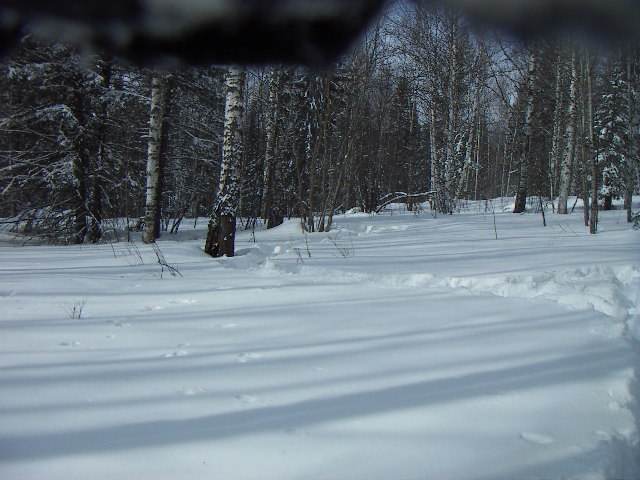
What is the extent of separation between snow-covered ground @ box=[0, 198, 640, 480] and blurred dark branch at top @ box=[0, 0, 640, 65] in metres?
1.27

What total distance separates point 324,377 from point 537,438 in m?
0.91

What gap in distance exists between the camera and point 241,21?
1.65 feet

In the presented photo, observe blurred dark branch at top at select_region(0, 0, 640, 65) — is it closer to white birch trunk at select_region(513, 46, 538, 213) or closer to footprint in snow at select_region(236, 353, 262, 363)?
footprint in snow at select_region(236, 353, 262, 363)

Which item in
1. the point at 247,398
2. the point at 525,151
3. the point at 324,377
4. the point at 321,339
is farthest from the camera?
the point at 525,151

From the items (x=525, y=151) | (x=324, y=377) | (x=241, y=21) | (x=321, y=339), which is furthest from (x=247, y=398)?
(x=525, y=151)

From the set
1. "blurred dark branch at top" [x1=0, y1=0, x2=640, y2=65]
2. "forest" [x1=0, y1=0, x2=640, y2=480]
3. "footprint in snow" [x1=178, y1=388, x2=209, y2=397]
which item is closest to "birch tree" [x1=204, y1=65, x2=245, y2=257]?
"forest" [x1=0, y1=0, x2=640, y2=480]

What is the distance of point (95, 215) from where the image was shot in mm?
10594

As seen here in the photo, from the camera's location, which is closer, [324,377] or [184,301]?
[324,377]

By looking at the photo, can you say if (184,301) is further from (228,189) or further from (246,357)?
(228,189)

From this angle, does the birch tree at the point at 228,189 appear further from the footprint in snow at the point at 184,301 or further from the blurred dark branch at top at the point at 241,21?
the blurred dark branch at top at the point at 241,21

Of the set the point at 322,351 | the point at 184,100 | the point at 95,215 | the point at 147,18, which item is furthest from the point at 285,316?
the point at 184,100

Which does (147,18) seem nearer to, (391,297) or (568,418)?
(568,418)

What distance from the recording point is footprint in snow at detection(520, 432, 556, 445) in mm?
1502

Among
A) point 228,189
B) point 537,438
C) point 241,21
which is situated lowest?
point 537,438
